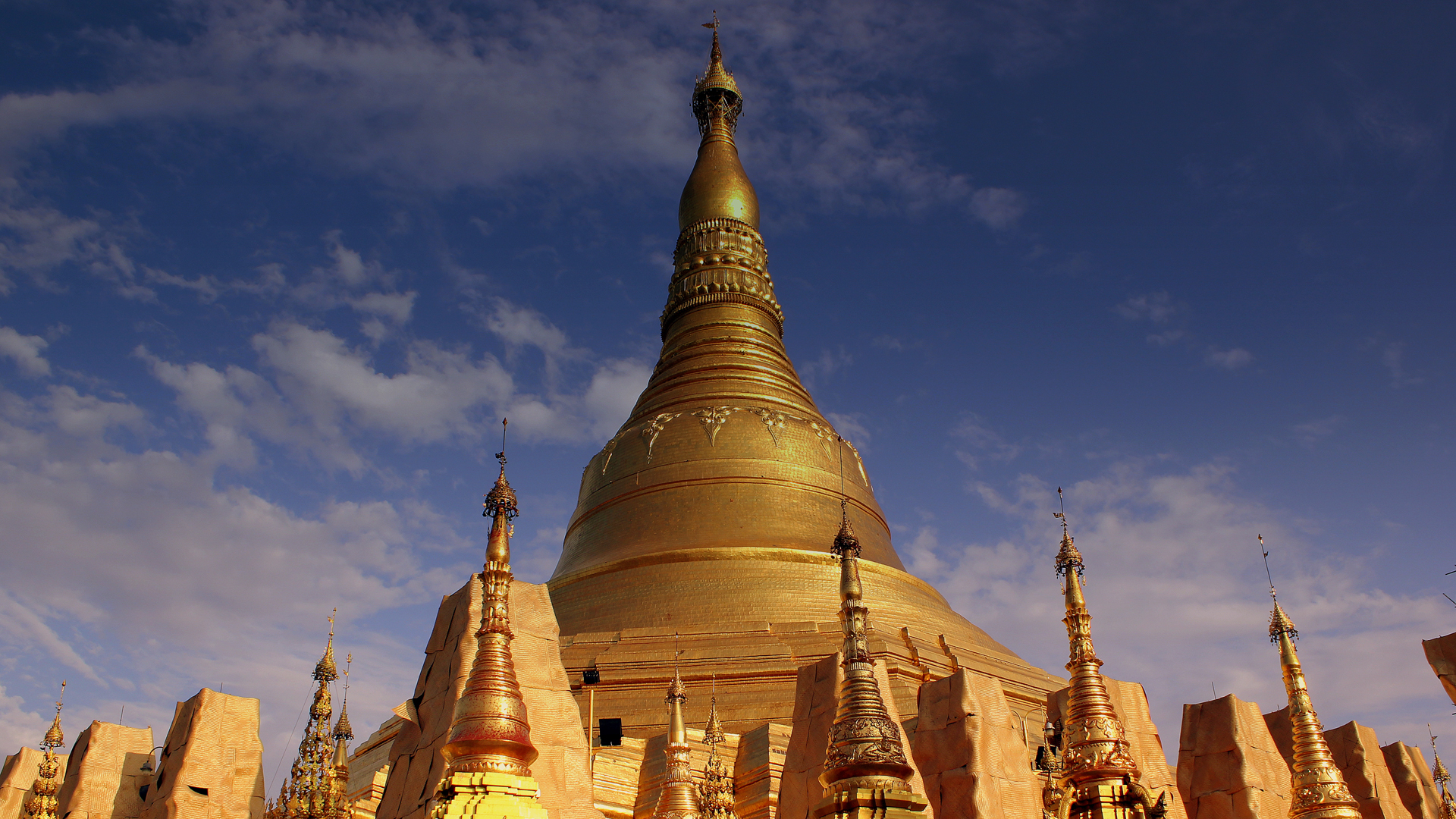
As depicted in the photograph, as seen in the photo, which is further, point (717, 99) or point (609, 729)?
point (717, 99)

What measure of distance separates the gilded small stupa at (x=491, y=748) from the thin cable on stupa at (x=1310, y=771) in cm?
928

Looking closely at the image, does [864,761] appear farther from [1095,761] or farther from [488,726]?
[1095,761]

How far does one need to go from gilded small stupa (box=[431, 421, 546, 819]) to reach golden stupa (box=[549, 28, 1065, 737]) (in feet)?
32.9

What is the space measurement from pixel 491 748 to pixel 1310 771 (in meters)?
9.78

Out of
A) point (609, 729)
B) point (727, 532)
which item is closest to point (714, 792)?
point (609, 729)

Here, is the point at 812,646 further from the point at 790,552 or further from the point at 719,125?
the point at 719,125

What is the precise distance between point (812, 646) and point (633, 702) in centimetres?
310

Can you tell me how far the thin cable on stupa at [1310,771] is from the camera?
40.2 ft

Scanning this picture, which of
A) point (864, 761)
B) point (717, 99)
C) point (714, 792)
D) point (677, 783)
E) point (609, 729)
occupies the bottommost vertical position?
point (864, 761)

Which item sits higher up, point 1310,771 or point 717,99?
point 717,99

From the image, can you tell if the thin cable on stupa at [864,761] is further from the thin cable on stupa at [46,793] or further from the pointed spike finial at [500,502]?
the thin cable on stupa at [46,793]

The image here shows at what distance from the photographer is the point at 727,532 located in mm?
22859

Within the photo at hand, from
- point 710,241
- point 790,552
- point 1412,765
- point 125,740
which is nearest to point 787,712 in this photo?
point 790,552

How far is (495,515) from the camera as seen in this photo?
30.5ft
